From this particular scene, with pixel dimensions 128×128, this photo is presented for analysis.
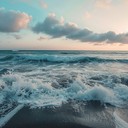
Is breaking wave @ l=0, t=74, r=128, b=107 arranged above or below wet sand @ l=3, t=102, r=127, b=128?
above

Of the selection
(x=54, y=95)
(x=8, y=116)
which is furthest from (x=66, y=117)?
(x=54, y=95)

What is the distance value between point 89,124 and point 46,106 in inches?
63.4

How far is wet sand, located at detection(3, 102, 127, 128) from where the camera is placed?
4.30 meters

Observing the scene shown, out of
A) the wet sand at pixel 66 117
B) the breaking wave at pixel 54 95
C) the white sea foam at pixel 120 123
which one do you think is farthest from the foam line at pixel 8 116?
the white sea foam at pixel 120 123

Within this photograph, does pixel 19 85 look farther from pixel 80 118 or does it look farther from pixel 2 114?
pixel 80 118

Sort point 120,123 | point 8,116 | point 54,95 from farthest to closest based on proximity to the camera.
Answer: point 54,95 < point 8,116 < point 120,123

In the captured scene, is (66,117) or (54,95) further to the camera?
(54,95)

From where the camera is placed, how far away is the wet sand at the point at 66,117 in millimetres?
4302

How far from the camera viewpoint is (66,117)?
4754 mm

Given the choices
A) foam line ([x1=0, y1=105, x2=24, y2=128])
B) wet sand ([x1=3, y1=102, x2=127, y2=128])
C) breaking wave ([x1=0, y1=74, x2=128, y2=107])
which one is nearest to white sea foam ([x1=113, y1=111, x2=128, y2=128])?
wet sand ([x1=3, y1=102, x2=127, y2=128])

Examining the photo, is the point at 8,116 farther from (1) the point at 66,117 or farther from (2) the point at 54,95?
(2) the point at 54,95

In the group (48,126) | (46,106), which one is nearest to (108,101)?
(46,106)

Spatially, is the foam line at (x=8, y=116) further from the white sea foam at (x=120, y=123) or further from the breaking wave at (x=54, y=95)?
the white sea foam at (x=120, y=123)

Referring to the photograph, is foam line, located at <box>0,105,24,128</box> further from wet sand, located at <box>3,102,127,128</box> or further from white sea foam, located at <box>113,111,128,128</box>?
white sea foam, located at <box>113,111,128,128</box>
